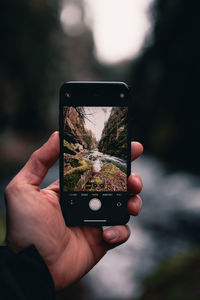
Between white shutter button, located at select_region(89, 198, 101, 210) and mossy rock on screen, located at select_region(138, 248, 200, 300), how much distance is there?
2.72 m

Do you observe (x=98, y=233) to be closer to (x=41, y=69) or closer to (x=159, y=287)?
(x=159, y=287)

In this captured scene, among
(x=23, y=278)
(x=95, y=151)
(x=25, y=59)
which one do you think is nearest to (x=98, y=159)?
(x=95, y=151)

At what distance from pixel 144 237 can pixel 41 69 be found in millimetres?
13014

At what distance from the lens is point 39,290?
4.76 ft

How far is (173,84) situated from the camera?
16.9m

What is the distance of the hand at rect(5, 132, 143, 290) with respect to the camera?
170cm

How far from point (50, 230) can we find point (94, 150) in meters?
0.57


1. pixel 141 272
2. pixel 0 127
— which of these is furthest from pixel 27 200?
pixel 0 127

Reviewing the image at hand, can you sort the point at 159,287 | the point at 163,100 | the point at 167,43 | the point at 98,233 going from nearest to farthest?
the point at 98,233, the point at 159,287, the point at 167,43, the point at 163,100

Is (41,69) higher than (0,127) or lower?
higher

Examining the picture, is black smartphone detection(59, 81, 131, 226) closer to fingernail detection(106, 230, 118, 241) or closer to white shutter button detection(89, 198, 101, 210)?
white shutter button detection(89, 198, 101, 210)

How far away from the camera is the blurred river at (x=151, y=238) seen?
5281 mm

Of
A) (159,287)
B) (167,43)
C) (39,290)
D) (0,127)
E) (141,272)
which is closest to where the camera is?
(39,290)

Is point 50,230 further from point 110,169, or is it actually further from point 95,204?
point 110,169
